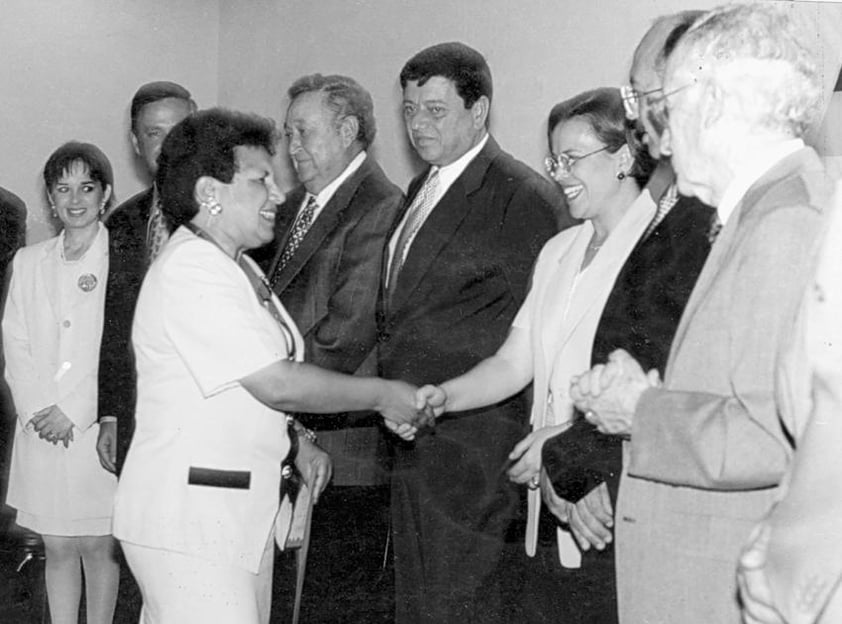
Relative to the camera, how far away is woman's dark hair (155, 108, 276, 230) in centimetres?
249

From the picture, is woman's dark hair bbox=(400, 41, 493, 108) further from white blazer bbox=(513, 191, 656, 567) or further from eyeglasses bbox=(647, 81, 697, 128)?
eyeglasses bbox=(647, 81, 697, 128)

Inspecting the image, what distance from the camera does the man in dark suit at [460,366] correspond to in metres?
3.05

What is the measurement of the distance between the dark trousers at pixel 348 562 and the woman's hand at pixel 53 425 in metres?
0.75

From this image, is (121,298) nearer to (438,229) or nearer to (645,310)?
(438,229)

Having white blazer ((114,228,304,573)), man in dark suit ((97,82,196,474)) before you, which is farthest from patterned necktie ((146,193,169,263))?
white blazer ((114,228,304,573))

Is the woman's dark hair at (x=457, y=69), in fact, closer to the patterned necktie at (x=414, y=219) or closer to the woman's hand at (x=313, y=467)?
the patterned necktie at (x=414, y=219)

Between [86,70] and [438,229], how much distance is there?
1745 mm

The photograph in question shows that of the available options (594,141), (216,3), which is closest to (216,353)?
(594,141)

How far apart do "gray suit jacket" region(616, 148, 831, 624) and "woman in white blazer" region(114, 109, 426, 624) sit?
85 cm

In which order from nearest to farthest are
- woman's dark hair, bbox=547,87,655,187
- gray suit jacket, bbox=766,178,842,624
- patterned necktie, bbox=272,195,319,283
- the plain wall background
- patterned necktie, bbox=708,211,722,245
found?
1. gray suit jacket, bbox=766,178,842,624
2. patterned necktie, bbox=708,211,722,245
3. woman's dark hair, bbox=547,87,655,187
4. patterned necktie, bbox=272,195,319,283
5. the plain wall background

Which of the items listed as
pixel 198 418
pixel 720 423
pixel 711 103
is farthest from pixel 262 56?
pixel 720 423

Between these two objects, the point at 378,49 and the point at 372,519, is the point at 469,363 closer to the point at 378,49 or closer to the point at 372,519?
the point at 372,519

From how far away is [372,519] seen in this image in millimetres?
3438

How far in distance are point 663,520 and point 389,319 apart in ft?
5.08
